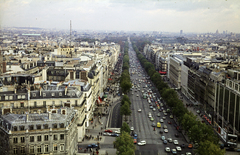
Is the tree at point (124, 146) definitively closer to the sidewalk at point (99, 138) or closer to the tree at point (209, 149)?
the sidewalk at point (99, 138)

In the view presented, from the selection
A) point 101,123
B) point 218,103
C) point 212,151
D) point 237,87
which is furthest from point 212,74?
A: point 212,151

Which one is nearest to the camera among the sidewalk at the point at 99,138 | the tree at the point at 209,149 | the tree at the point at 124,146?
the tree at the point at 209,149

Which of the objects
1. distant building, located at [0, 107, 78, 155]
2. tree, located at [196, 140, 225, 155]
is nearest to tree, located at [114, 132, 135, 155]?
distant building, located at [0, 107, 78, 155]

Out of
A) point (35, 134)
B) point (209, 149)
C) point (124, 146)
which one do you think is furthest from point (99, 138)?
point (209, 149)

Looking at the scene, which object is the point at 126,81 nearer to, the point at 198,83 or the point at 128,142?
the point at 198,83

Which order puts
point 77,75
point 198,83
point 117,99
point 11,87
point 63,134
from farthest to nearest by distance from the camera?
point 117,99 → point 198,83 → point 77,75 → point 11,87 → point 63,134

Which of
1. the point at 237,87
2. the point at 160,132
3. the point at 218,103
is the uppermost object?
the point at 237,87

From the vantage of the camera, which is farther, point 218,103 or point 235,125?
point 218,103

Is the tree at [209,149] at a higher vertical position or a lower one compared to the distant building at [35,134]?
lower

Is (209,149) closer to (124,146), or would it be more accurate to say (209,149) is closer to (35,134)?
(124,146)

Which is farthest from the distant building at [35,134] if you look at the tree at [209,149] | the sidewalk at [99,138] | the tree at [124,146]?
the tree at [209,149]

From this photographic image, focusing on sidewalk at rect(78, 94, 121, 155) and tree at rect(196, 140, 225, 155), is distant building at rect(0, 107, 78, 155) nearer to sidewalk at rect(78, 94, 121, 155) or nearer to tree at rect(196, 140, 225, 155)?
sidewalk at rect(78, 94, 121, 155)
